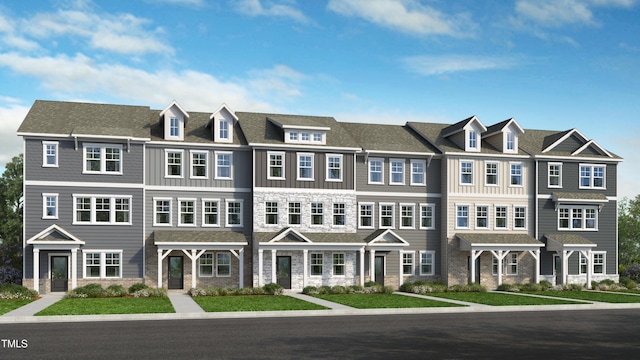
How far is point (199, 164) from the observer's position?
38.4 metres

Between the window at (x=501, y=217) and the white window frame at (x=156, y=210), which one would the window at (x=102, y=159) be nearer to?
the white window frame at (x=156, y=210)

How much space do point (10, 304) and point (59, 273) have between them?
7262 mm

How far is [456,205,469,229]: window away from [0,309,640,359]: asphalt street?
1662cm

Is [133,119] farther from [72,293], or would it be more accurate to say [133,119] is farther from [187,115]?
[72,293]

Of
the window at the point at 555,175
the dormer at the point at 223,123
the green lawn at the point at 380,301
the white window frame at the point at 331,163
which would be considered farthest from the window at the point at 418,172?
the dormer at the point at 223,123

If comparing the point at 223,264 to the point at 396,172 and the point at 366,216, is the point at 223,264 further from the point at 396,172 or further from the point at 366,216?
the point at 396,172

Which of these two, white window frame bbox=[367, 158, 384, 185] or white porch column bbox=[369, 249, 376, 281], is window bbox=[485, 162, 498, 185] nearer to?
white window frame bbox=[367, 158, 384, 185]

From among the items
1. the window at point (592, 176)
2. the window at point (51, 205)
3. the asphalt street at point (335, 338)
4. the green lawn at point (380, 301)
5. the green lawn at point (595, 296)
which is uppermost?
the window at point (592, 176)

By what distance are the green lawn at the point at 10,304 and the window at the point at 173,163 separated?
10.5 meters

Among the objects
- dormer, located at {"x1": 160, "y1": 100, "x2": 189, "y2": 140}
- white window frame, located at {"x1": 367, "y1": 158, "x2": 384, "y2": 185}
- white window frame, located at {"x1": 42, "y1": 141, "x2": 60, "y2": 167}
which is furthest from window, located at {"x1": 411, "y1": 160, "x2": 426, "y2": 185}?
white window frame, located at {"x1": 42, "y1": 141, "x2": 60, "y2": 167}

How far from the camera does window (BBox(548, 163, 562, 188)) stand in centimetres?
4372

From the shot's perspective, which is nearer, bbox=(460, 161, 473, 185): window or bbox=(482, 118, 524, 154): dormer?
bbox=(460, 161, 473, 185): window

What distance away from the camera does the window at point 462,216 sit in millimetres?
41875

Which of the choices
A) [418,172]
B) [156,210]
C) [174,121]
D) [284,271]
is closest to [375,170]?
[418,172]
